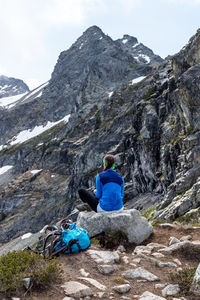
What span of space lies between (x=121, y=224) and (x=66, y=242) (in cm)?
236

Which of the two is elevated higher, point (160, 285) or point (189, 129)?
point (189, 129)

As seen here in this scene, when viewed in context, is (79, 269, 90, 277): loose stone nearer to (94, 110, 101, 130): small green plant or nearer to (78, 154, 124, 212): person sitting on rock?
(78, 154, 124, 212): person sitting on rock

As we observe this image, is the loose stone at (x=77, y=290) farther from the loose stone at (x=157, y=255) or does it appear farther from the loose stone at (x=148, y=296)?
the loose stone at (x=157, y=255)

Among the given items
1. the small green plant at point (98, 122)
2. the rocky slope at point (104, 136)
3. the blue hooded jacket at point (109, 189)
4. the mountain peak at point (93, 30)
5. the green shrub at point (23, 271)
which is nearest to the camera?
the green shrub at point (23, 271)

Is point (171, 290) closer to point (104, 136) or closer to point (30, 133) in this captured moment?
point (104, 136)

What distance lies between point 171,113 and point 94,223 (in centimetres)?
3616

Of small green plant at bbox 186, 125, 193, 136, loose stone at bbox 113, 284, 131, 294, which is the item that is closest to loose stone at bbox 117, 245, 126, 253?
loose stone at bbox 113, 284, 131, 294

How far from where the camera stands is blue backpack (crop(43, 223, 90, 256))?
23.3 ft

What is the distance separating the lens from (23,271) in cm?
544

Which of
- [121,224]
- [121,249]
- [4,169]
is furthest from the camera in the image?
[4,169]

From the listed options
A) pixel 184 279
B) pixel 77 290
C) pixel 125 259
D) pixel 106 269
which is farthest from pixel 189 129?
pixel 77 290

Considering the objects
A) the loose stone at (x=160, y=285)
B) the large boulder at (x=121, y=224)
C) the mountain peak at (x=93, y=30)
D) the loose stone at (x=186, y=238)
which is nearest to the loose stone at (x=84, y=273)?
the loose stone at (x=160, y=285)

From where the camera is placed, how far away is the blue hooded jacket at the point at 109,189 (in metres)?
9.06

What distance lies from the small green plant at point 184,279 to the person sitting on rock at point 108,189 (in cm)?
375
